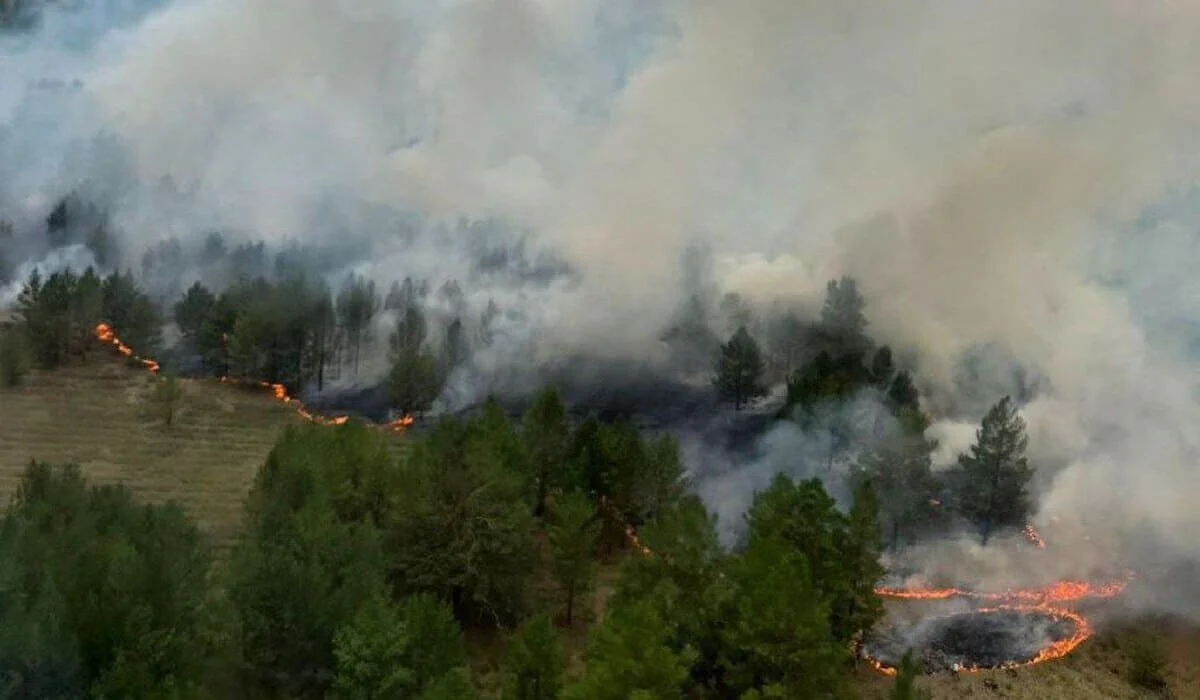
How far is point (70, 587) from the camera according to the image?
23.2m

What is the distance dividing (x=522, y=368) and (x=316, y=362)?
18.5 m

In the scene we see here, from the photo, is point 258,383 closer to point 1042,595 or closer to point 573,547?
point 573,547

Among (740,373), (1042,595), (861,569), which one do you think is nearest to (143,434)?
(740,373)

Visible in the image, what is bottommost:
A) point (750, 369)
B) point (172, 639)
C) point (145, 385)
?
point (172, 639)

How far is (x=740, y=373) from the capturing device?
7156cm

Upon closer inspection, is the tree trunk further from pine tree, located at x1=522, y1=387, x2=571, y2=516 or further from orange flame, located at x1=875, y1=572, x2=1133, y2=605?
orange flame, located at x1=875, y1=572, x2=1133, y2=605

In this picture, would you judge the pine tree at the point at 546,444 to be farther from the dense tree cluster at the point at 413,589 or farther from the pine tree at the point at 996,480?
the pine tree at the point at 996,480

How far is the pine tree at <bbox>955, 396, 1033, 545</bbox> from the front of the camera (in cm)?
5109

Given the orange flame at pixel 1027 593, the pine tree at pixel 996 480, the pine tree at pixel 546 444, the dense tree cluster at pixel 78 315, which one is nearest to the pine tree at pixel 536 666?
the pine tree at pixel 546 444

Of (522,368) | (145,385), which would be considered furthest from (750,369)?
(145,385)

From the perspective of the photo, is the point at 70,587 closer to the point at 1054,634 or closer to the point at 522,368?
the point at 1054,634

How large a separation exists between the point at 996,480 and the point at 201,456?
51.1 m

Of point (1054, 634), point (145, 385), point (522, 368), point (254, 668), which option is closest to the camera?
point (254, 668)

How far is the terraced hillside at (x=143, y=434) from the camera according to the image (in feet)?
169
